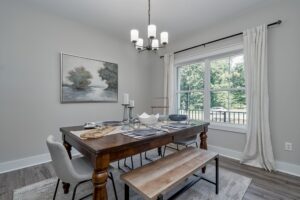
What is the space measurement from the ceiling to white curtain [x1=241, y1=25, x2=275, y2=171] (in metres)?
0.53

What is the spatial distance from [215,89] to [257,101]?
874 mm

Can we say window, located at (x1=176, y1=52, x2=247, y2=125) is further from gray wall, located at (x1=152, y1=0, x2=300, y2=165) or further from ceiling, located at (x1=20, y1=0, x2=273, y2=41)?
ceiling, located at (x1=20, y1=0, x2=273, y2=41)

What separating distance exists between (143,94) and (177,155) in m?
2.65

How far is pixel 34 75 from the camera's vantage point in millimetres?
2629

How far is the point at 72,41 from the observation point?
3045mm

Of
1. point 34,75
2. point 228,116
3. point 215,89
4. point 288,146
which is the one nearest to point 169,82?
point 215,89

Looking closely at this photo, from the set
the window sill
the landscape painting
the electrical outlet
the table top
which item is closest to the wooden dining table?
the table top

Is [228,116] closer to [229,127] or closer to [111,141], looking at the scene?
[229,127]

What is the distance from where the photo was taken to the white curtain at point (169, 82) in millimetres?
3938

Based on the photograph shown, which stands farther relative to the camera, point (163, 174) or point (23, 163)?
point (23, 163)

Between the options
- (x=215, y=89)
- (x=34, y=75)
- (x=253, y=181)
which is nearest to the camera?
(x=253, y=181)

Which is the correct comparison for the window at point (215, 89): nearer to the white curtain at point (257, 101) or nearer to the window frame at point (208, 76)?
the window frame at point (208, 76)

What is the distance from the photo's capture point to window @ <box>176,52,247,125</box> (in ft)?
9.86

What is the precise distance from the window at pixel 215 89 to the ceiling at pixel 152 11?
2.55 feet
